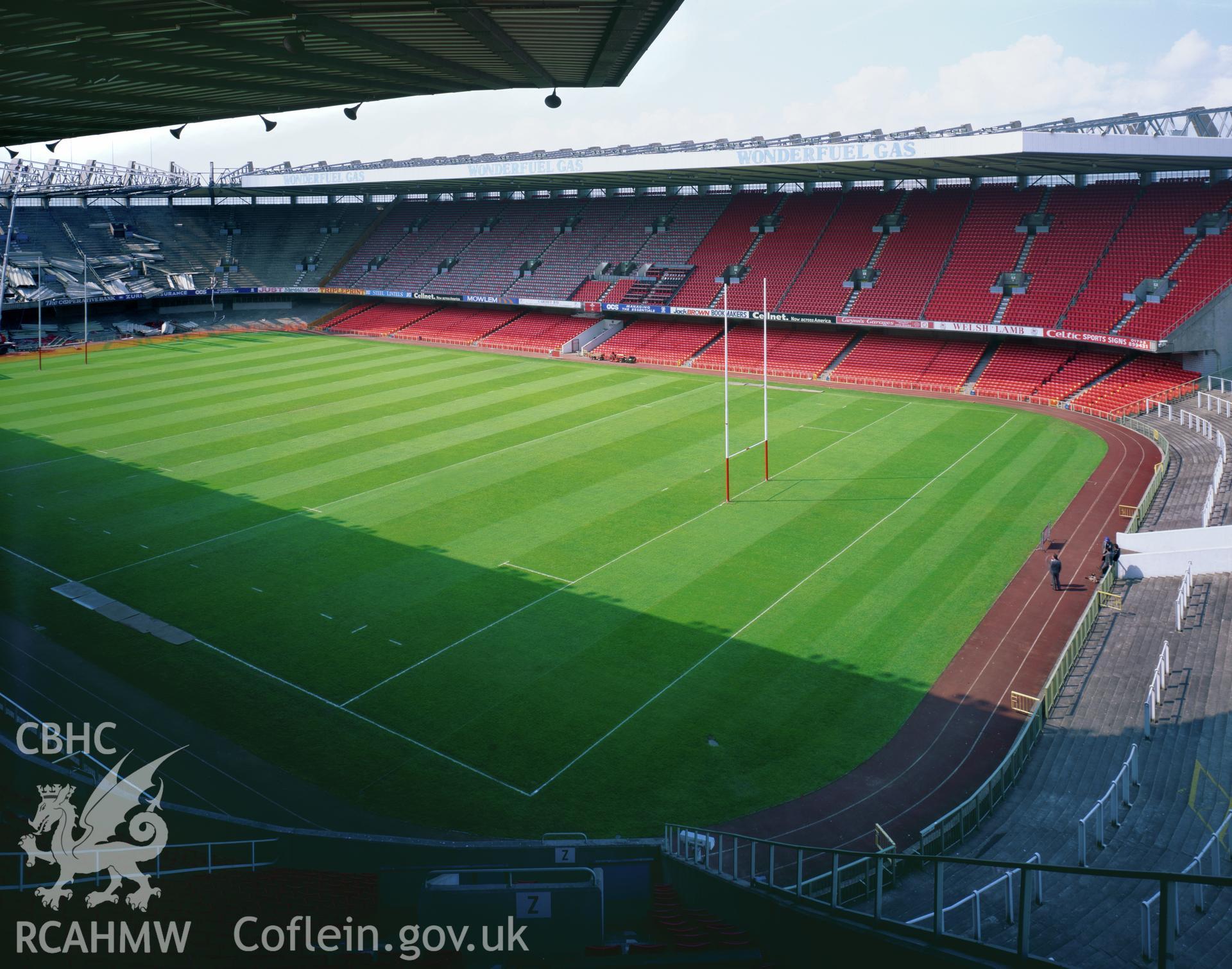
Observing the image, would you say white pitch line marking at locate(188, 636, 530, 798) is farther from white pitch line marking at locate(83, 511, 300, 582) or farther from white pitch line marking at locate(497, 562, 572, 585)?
white pitch line marking at locate(497, 562, 572, 585)

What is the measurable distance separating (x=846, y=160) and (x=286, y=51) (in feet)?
120

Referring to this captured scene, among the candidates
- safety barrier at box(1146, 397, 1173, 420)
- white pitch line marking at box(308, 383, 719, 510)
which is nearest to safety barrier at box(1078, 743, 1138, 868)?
white pitch line marking at box(308, 383, 719, 510)

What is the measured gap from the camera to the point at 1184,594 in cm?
2142

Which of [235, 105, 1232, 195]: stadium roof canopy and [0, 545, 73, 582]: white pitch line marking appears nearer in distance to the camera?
[0, 545, 73, 582]: white pitch line marking

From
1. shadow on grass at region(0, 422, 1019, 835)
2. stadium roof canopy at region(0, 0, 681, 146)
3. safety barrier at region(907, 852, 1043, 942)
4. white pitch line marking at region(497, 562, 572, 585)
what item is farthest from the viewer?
white pitch line marking at region(497, 562, 572, 585)

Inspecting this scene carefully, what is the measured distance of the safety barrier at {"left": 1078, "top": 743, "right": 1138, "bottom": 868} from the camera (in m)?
12.7

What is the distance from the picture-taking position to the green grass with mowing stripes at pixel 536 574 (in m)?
17.4

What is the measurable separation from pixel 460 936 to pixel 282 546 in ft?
62.7

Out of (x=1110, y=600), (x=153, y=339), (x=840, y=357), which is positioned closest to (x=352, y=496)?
(x=1110, y=600)

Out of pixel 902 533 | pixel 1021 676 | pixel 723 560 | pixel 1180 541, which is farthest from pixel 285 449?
pixel 1180 541

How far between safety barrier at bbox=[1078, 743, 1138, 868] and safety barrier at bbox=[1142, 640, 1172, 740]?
1.21 metres

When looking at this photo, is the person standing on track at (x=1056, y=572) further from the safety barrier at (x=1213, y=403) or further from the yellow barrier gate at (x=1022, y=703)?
the safety barrier at (x=1213, y=403)

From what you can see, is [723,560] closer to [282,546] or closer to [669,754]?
[669,754]

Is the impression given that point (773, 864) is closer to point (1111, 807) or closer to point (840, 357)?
point (1111, 807)
